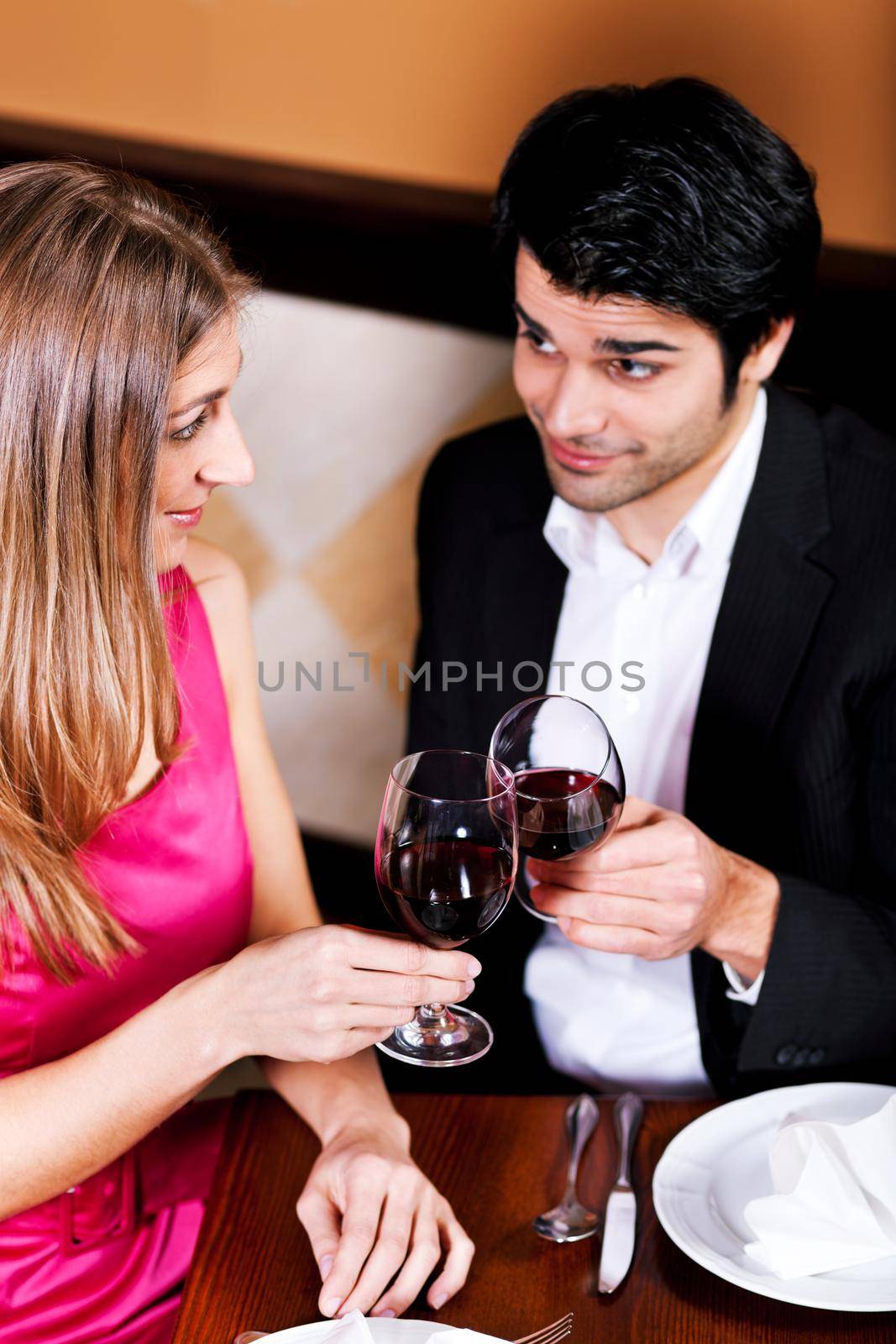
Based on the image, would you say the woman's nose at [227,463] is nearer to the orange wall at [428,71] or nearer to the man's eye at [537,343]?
the man's eye at [537,343]

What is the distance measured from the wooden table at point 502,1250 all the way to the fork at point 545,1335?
11 millimetres

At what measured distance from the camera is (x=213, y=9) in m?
2.21

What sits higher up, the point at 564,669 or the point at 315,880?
the point at 564,669

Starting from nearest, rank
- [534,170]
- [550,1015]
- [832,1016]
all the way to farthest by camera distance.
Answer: [832,1016], [534,170], [550,1015]

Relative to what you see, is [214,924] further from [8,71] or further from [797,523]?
[8,71]

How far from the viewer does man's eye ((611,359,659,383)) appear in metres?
1.71

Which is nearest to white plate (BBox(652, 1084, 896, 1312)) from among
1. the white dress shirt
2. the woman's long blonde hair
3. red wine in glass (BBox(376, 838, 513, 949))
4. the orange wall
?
red wine in glass (BBox(376, 838, 513, 949))

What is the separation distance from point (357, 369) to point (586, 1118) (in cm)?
150

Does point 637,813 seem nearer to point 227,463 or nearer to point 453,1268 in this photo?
point 453,1268

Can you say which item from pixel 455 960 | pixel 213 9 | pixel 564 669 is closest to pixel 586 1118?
pixel 455 960

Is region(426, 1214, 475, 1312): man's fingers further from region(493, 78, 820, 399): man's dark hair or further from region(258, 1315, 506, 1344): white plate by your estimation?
region(493, 78, 820, 399): man's dark hair

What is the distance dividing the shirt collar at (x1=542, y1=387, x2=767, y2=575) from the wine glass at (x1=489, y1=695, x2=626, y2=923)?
62cm

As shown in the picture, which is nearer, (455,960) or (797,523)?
(455,960)

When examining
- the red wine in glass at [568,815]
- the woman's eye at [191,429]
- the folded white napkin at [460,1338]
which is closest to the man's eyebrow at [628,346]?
the woman's eye at [191,429]
